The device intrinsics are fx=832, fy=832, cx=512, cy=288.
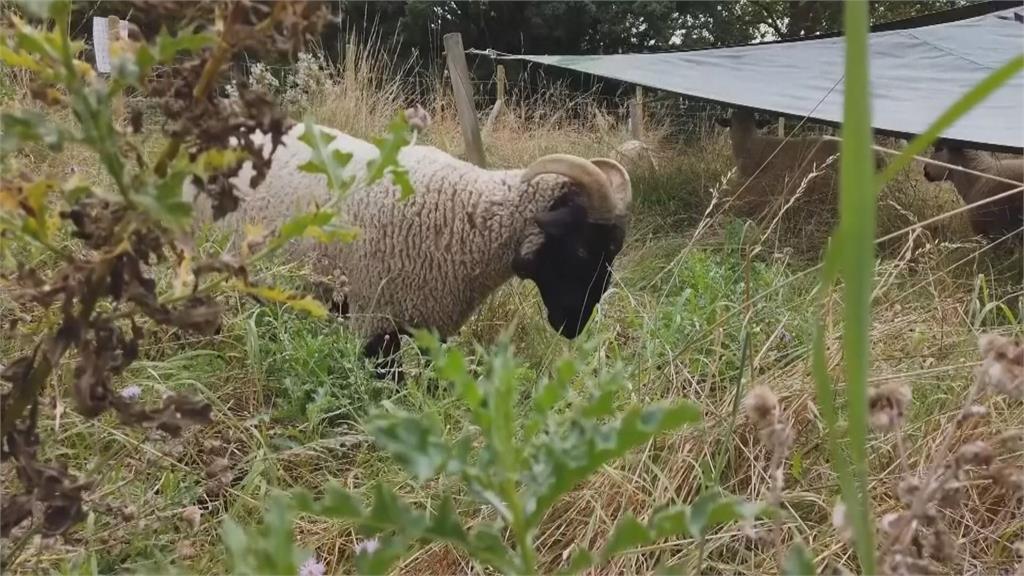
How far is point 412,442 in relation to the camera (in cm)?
53

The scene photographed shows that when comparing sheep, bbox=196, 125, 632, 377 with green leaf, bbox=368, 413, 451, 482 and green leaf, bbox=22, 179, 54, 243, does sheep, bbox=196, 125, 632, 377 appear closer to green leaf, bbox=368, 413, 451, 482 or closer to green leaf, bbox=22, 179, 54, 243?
green leaf, bbox=22, 179, 54, 243

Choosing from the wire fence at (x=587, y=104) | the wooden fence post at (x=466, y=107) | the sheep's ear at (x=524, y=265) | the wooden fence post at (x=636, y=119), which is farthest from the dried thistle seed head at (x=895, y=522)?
the wooden fence post at (x=636, y=119)

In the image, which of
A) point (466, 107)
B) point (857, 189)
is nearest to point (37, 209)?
point (857, 189)

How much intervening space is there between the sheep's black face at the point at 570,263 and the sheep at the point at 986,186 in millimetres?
2090

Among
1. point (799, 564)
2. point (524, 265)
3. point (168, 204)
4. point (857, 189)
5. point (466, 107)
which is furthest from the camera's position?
point (466, 107)

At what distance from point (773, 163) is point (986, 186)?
1.89 meters

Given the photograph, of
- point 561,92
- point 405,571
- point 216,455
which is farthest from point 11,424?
point 561,92

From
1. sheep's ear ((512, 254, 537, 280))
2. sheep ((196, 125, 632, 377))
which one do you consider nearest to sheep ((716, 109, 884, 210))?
sheep ((196, 125, 632, 377))

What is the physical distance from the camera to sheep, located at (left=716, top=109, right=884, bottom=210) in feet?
18.4

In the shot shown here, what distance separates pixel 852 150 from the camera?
16.7 inches

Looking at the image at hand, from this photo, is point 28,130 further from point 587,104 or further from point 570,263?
point 587,104

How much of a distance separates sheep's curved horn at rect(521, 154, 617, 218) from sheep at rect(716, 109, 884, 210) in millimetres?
2022

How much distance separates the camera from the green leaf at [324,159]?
798 mm

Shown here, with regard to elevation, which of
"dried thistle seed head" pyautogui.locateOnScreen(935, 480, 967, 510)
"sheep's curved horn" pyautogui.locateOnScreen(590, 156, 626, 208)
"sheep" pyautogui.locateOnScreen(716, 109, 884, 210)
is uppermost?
"dried thistle seed head" pyautogui.locateOnScreen(935, 480, 967, 510)
